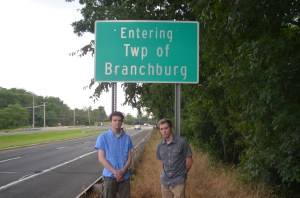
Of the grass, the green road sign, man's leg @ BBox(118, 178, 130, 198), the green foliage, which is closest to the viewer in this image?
man's leg @ BBox(118, 178, 130, 198)

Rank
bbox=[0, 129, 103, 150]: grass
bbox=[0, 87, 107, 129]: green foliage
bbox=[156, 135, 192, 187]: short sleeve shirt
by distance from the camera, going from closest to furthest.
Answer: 1. bbox=[156, 135, 192, 187]: short sleeve shirt
2. bbox=[0, 129, 103, 150]: grass
3. bbox=[0, 87, 107, 129]: green foliage

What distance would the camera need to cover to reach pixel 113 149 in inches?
189

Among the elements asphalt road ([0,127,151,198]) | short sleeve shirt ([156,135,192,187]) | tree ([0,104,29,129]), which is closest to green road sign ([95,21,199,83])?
short sleeve shirt ([156,135,192,187])

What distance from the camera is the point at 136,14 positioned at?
9359 millimetres

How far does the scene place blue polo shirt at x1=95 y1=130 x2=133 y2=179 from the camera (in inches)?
188

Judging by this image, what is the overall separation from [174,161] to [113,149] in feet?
2.68

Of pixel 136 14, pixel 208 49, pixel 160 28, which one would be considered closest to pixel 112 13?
pixel 136 14

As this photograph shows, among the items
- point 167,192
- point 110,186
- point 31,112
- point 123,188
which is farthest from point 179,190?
point 31,112

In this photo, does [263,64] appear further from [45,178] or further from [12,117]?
[12,117]

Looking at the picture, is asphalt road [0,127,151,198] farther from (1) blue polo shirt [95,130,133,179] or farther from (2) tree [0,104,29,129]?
(2) tree [0,104,29,129]

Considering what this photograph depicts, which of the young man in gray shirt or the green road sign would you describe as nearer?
the young man in gray shirt

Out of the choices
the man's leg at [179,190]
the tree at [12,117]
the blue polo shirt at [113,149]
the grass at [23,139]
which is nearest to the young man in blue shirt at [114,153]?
the blue polo shirt at [113,149]

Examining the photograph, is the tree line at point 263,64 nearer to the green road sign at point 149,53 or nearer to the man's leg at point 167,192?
the green road sign at point 149,53

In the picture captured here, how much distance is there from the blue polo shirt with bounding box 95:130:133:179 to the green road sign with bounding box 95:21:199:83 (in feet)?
2.82
